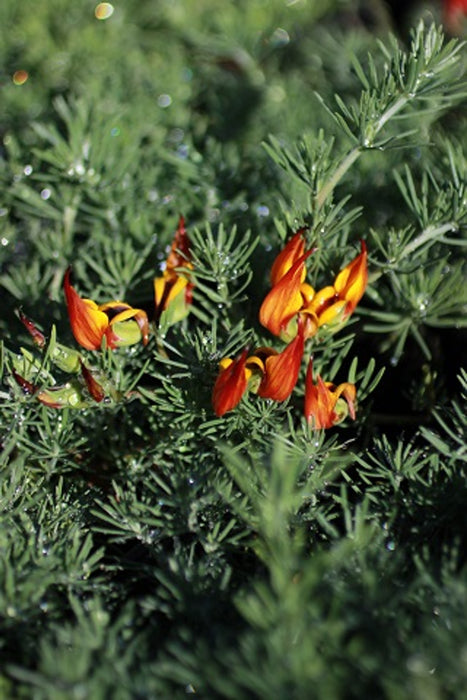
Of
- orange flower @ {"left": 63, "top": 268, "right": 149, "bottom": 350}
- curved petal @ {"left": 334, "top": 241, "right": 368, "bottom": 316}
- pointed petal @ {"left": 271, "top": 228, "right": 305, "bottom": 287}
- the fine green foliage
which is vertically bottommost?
the fine green foliage

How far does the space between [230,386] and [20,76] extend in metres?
0.66

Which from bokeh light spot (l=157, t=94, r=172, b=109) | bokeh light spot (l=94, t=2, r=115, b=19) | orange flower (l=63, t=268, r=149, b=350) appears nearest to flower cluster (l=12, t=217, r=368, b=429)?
orange flower (l=63, t=268, r=149, b=350)

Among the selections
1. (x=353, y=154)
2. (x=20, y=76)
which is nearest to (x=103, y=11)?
(x=20, y=76)

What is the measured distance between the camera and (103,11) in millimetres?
1046

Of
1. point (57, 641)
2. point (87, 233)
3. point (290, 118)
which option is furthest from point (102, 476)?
point (290, 118)

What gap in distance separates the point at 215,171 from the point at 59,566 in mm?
463

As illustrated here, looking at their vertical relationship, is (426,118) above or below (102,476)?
above

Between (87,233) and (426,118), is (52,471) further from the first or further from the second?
(426,118)

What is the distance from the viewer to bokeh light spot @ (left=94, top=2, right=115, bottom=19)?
1044 mm

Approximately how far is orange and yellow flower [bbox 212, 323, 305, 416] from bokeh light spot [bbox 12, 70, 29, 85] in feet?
2.01

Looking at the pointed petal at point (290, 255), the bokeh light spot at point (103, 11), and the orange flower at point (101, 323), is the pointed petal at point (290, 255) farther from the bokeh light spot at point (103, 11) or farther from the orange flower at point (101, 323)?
the bokeh light spot at point (103, 11)

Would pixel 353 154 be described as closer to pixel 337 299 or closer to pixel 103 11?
pixel 337 299

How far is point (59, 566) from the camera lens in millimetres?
460

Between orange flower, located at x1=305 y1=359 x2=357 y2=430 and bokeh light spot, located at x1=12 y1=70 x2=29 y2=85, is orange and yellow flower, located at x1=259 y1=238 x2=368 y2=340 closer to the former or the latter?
orange flower, located at x1=305 y1=359 x2=357 y2=430
